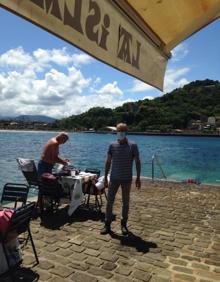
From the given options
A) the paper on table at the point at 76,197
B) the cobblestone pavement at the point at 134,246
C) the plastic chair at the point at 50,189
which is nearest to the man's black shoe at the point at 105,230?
the cobblestone pavement at the point at 134,246

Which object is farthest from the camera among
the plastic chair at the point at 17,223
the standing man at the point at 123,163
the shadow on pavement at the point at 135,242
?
the standing man at the point at 123,163

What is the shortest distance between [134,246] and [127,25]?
4.45 metres

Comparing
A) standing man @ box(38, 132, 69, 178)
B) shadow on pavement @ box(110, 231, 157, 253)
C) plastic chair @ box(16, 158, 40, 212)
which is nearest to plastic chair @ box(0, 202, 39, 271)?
→ shadow on pavement @ box(110, 231, 157, 253)

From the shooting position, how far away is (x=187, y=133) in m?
146

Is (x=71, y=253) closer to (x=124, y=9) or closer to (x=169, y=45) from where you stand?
(x=169, y=45)

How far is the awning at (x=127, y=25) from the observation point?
58.8 inches

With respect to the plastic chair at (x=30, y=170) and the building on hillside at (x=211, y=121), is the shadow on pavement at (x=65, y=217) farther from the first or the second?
the building on hillside at (x=211, y=121)

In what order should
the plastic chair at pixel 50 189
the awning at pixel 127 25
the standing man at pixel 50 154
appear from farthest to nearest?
the standing man at pixel 50 154, the plastic chair at pixel 50 189, the awning at pixel 127 25

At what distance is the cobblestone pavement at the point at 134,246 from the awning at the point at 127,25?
9.56ft

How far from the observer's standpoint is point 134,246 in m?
5.92

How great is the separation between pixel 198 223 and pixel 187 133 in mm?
141809

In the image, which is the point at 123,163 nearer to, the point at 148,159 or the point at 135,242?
the point at 135,242

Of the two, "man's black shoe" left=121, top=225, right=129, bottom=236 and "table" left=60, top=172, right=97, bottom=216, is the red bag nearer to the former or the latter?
"man's black shoe" left=121, top=225, right=129, bottom=236

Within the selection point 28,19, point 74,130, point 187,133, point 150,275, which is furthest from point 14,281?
point 74,130
